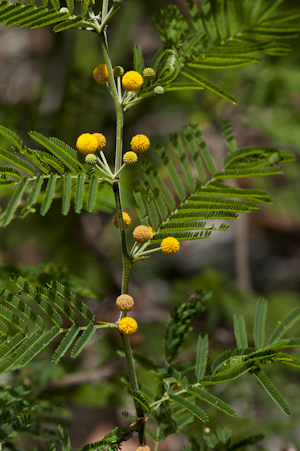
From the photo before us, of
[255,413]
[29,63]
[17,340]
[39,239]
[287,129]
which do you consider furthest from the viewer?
[29,63]

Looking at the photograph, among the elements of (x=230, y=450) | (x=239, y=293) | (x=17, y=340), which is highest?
(x=17, y=340)

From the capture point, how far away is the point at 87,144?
1.79ft

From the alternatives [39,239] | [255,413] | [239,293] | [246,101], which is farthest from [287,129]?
[39,239]

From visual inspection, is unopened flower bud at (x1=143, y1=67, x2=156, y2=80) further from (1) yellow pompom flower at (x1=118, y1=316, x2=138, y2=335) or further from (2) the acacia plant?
(1) yellow pompom flower at (x1=118, y1=316, x2=138, y2=335)

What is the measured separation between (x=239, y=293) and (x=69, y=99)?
4.44ft

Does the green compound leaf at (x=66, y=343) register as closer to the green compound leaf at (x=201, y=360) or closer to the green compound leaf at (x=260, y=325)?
the green compound leaf at (x=201, y=360)

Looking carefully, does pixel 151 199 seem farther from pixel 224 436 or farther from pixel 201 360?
pixel 224 436

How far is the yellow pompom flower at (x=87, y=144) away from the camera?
54 cm

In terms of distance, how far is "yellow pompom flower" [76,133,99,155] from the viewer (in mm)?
542

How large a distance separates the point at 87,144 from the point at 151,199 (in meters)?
0.17

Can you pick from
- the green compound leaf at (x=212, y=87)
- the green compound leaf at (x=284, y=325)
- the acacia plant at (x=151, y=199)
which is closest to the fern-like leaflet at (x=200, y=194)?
the acacia plant at (x=151, y=199)

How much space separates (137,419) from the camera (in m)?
0.59

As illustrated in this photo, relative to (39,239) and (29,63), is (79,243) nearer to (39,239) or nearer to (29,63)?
(39,239)

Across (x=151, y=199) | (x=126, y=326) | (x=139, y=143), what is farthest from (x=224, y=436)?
(x=139, y=143)
